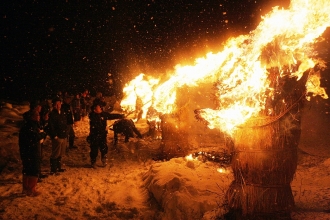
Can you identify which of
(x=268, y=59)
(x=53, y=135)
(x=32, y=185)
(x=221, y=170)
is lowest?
(x=32, y=185)

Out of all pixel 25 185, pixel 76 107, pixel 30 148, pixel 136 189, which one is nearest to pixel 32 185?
pixel 25 185

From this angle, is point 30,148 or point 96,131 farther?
point 96,131

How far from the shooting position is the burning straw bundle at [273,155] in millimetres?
4293

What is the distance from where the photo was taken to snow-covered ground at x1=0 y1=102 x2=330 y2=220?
5.57m

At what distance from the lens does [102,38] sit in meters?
27.6

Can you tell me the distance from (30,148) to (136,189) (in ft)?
8.06

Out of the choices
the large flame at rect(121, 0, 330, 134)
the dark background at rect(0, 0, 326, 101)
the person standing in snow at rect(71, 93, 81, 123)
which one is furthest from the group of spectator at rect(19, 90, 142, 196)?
the dark background at rect(0, 0, 326, 101)

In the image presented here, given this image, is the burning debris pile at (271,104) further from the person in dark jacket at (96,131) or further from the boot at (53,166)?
the boot at (53,166)

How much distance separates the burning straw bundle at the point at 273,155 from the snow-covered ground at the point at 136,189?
1.91 feet

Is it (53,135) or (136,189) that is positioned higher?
(53,135)

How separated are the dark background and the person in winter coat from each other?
1453 centimetres

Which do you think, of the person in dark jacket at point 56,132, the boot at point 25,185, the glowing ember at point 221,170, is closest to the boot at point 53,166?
the person in dark jacket at point 56,132

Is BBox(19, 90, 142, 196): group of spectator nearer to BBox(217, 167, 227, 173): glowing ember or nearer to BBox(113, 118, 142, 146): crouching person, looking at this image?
BBox(113, 118, 142, 146): crouching person

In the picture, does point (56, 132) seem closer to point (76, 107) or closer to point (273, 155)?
point (273, 155)
